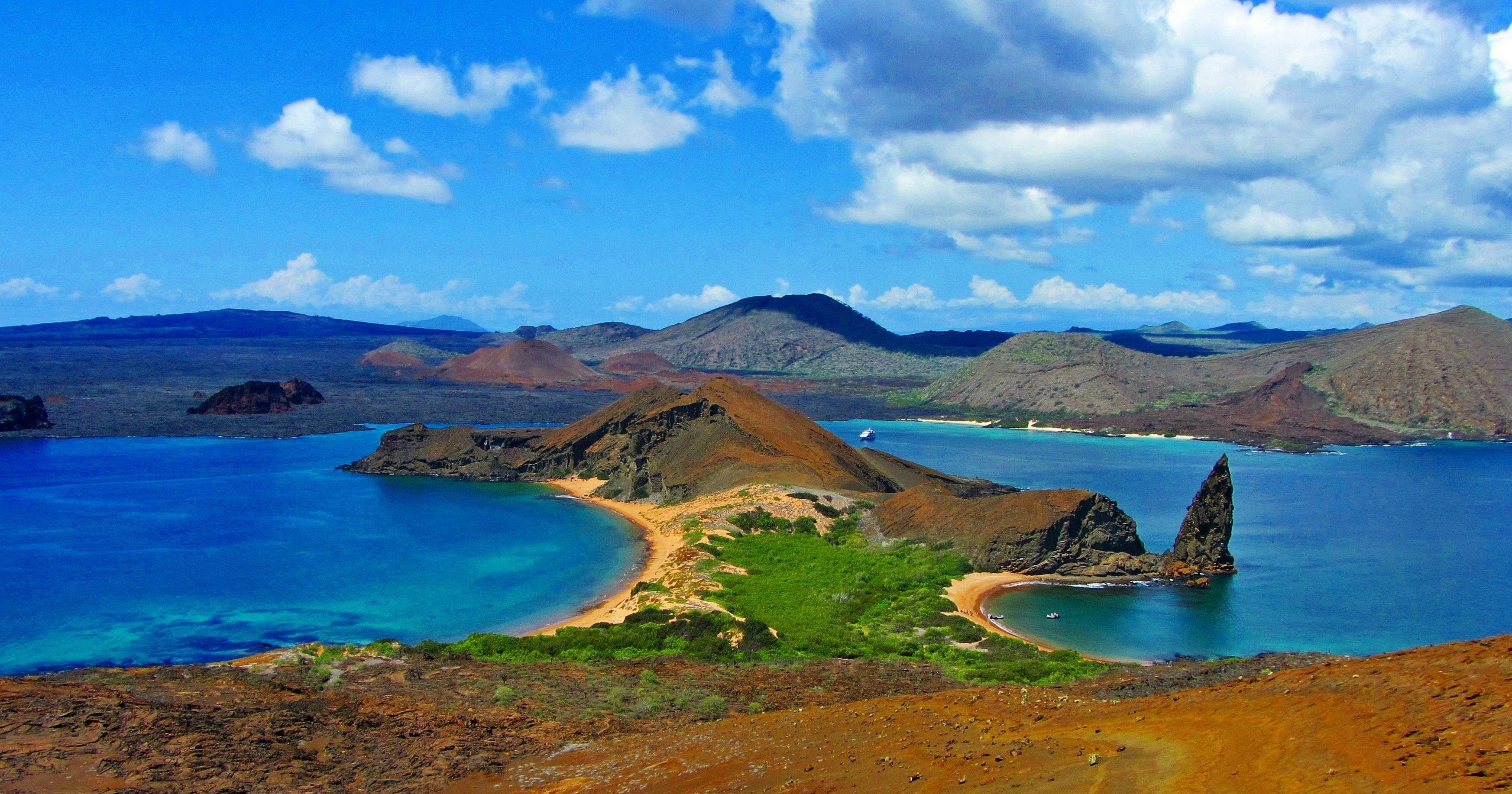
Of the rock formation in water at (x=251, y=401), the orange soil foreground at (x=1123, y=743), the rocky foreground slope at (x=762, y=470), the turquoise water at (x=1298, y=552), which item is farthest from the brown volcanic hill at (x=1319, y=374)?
the orange soil foreground at (x=1123, y=743)

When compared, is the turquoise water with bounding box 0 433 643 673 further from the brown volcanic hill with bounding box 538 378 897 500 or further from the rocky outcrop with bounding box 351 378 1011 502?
the brown volcanic hill with bounding box 538 378 897 500

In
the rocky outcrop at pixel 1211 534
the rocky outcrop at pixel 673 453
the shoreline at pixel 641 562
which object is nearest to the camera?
the shoreline at pixel 641 562

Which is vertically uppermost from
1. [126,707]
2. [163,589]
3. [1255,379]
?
[1255,379]

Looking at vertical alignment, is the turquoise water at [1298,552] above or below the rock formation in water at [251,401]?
below

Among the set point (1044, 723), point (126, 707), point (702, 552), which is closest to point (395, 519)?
point (702, 552)

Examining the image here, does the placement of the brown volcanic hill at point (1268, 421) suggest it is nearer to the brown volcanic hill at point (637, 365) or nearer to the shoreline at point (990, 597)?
the shoreline at point (990, 597)

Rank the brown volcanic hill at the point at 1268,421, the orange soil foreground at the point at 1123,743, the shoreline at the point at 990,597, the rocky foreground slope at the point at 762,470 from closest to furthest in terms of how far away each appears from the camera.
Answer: the orange soil foreground at the point at 1123,743
the shoreline at the point at 990,597
the rocky foreground slope at the point at 762,470
the brown volcanic hill at the point at 1268,421

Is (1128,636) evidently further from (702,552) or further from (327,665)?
(327,665)
